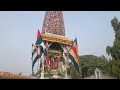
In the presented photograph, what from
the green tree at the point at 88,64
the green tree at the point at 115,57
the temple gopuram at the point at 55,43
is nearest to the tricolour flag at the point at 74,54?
the temple gopuram at the point at 55,43

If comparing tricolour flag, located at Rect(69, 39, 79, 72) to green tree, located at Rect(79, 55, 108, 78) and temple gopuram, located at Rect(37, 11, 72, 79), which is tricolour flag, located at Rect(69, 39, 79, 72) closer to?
temple gopuram, located at Rect(37, 11, 72, 79)

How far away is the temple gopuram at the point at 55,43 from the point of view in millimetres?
A: 13705

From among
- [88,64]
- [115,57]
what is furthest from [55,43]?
[88,64]

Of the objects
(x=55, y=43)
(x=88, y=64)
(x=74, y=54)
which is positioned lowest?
(x=74, y=54)

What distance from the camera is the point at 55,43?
14703mm

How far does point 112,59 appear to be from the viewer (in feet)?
37.8

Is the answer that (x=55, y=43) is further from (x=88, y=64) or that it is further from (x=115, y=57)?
(x=88, y=64)

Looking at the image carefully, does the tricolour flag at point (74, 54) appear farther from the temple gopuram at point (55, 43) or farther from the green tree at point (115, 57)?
the green tree at point (115, 57)
